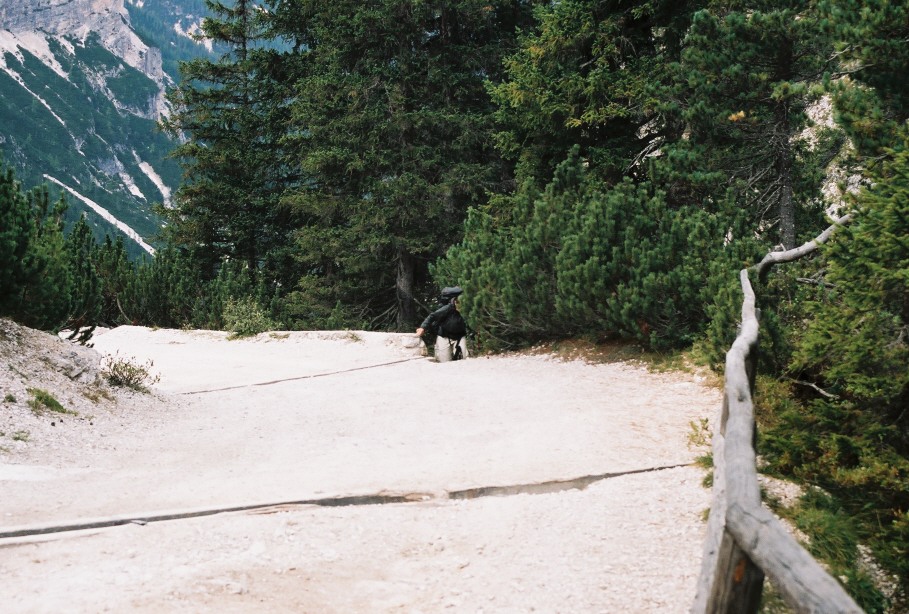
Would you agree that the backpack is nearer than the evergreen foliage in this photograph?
No

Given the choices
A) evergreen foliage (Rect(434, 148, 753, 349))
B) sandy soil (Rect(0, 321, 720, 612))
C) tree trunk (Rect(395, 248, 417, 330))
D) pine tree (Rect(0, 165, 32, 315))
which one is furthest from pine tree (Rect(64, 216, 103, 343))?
tree trunk (Rect(395, 248, 417, 330))

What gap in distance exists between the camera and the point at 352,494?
16.3 feet

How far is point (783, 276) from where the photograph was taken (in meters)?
7.83

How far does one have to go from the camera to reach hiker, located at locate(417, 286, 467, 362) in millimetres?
Result: 12406

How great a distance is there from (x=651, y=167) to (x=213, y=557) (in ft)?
32.5

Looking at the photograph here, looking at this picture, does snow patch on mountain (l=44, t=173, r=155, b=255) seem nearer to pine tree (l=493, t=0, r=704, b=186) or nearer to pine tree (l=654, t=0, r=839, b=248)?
pine tree (l=493, t=0, r=704, b=186)

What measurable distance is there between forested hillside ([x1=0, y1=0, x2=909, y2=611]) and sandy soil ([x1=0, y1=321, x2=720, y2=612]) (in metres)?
1.06

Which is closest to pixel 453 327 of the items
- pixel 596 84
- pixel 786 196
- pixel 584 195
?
pixel 584 195

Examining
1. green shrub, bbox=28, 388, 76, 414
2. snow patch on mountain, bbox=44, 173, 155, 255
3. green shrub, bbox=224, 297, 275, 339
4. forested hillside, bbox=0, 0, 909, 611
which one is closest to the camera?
forested hillside, bbox=0, 0, 909, 611

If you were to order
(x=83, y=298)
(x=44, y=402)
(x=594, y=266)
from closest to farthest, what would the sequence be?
(x=44, y=402)
(x=594, y=266)
(x=83, y=298)

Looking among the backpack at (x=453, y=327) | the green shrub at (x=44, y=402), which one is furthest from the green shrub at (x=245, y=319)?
the green shrub at (x=44, y=402)

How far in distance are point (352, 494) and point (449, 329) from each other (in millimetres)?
7610

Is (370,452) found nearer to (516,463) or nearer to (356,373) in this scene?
(516,463)

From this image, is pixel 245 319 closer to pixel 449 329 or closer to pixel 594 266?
pixel 449 329
